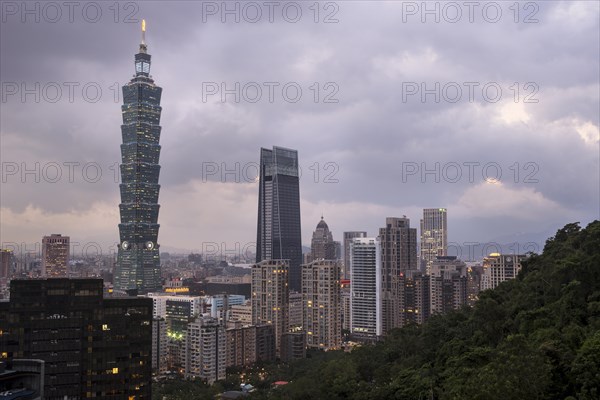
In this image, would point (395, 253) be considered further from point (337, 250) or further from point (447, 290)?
point (337, 250)

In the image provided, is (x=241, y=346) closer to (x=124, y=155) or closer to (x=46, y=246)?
(x=46, y=246)

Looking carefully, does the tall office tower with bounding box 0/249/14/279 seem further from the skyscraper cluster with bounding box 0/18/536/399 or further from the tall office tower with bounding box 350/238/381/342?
the tall office tower with bounding box 350/238/381/342

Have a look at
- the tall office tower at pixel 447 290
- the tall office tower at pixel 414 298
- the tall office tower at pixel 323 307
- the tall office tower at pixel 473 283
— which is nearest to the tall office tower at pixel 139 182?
the tall office tower at pixel 323 307

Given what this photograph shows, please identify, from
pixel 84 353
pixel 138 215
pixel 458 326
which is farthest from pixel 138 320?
pixel 138 215

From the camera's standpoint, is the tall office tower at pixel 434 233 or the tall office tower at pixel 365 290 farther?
the tall office tower at pixel 434 233

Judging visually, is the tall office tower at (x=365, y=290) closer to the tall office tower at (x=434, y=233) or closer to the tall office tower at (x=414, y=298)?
the tall office tower at (x=414, y=298)

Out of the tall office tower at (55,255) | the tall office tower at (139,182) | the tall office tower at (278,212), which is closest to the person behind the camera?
the tall office tower at (55,255)
